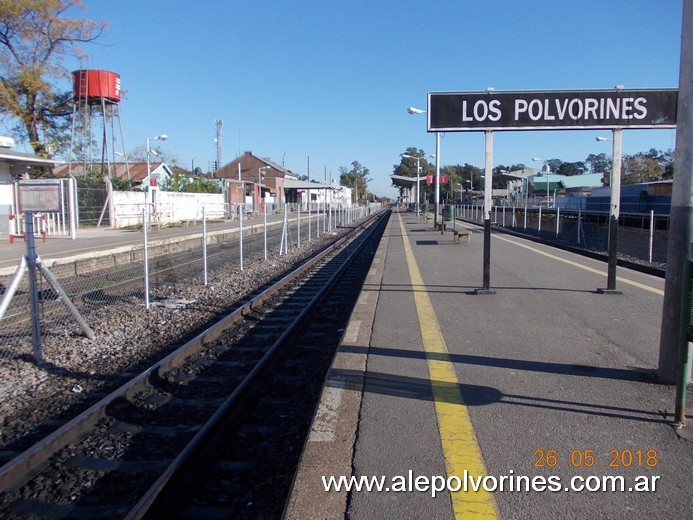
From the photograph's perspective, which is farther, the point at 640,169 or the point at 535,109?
the point at 640,169

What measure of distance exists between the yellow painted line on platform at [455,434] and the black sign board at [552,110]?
371 cm

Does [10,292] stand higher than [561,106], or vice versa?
[561,106]

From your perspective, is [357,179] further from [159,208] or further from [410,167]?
[159,208]

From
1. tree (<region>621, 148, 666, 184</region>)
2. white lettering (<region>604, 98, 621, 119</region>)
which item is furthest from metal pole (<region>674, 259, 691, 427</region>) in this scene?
tree (<region>621, 148, 666, 184</region>)

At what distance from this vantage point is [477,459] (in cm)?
332

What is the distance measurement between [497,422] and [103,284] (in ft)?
36.5

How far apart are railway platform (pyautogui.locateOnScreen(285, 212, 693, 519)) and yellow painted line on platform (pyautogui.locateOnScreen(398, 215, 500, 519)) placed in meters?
0.01

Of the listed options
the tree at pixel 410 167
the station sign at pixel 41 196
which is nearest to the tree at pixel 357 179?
the tree at pixel 410 167

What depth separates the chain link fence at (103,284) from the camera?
23.5 feet

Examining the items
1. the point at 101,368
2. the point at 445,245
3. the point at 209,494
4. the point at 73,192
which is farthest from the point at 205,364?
the point at 73,192

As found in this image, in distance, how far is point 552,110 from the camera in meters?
8.16

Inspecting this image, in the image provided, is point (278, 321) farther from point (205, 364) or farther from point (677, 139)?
point (677, 139)

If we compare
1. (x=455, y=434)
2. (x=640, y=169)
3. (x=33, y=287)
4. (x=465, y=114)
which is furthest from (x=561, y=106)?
(x=640, y=169)

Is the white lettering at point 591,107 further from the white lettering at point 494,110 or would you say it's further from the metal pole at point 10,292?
the metal pole at point 10,292
